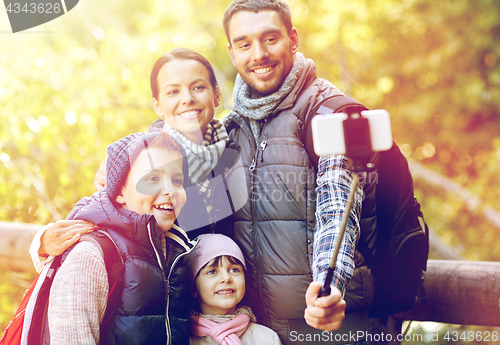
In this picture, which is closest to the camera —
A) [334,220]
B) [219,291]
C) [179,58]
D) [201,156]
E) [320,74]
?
[334,220]

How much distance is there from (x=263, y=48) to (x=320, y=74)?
6266mm

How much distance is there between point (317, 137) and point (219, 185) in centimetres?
95

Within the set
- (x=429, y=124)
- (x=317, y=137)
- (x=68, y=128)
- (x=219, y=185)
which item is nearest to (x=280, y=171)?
(x=219, y=185)

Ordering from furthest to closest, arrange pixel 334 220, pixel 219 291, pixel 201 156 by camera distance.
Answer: pixel 201 156 → pixel 219 291 → pixel 334 220

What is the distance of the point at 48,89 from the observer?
15.6ft

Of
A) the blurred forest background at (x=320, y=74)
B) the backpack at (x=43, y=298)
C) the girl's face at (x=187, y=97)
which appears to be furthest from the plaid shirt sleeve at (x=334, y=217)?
the blurred forest background at (x=320, y=74)

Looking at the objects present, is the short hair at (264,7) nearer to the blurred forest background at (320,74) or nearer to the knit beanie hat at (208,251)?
the knit beanie hat at (208,251)

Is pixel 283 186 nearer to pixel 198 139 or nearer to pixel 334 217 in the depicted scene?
pixel 334 217

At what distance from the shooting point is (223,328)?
6.05 feet

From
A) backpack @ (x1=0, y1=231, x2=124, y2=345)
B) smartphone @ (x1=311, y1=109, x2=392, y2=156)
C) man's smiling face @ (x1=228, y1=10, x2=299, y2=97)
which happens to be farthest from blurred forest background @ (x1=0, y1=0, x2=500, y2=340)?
smartphone @ (x1=311, y1=109, x2=392, y2=156)

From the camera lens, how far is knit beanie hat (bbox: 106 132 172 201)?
70.9 inches

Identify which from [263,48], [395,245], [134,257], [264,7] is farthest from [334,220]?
[264,7]

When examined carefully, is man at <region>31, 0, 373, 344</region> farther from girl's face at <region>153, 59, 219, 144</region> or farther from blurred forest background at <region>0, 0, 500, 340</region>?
blurred forest background at <region>0, 0, 500, 340</region>

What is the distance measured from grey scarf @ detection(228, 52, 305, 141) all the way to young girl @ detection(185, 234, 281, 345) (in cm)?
54
